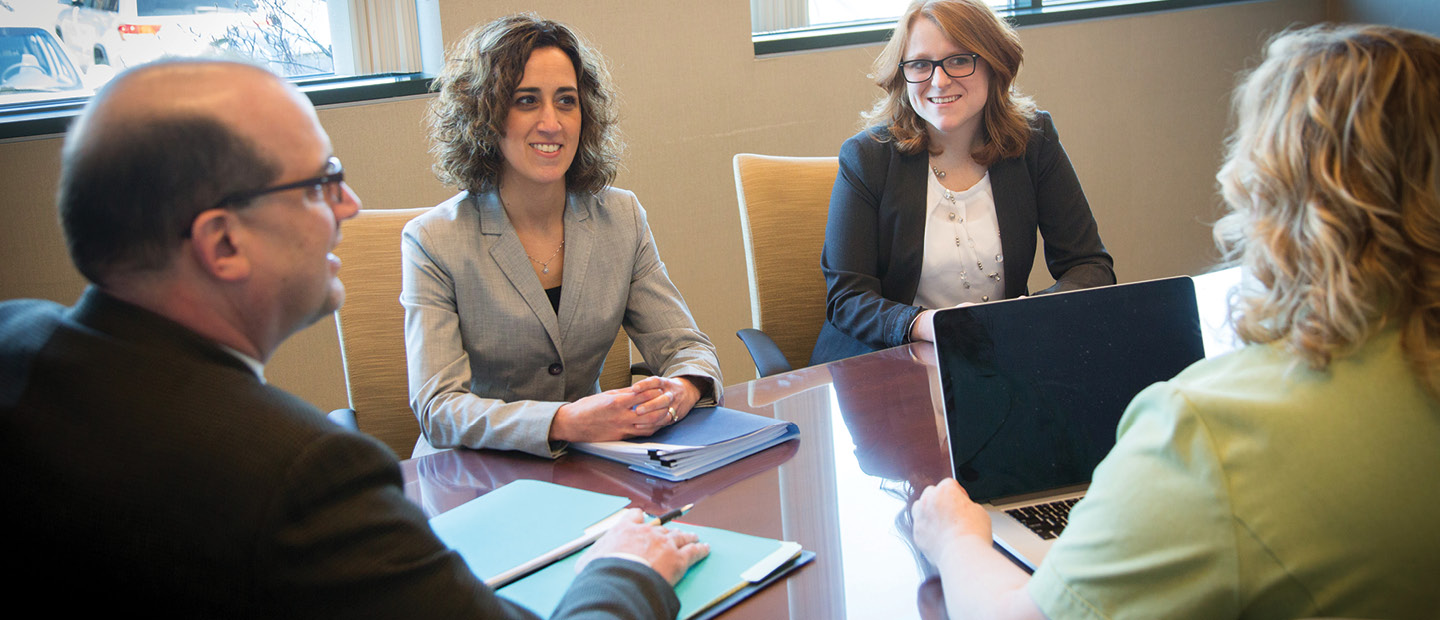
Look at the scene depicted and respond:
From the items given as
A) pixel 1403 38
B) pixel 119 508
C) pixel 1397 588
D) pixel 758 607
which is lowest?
pixel 758 607

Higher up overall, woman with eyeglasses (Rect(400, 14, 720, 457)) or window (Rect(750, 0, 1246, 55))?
window (Rect(750, 0, 1246, 55))

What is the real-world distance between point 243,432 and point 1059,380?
3.23 feet

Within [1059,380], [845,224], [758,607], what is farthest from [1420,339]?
[845,224]

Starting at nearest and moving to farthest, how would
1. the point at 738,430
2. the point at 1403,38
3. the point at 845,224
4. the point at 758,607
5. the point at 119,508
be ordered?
1. the point at 119,508
2. the point at 1403,38
3. the point at 758,607
4. the point at 738,430
5. the point at 845,224

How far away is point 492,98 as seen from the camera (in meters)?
1.97

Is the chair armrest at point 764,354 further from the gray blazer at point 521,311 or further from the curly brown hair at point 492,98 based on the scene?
the curly brown hair at point 492,98

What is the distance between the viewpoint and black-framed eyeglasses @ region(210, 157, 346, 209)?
0.81 metres

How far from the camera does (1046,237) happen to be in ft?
8.29

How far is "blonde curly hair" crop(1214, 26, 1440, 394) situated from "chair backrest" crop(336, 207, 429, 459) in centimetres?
175

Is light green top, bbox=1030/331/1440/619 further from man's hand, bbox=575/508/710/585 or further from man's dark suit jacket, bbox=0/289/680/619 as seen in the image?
man's dark suit jacket, bbox=0/289/680/619

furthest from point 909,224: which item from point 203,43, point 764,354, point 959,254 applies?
point 203,43

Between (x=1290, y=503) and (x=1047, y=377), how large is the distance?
554 mm

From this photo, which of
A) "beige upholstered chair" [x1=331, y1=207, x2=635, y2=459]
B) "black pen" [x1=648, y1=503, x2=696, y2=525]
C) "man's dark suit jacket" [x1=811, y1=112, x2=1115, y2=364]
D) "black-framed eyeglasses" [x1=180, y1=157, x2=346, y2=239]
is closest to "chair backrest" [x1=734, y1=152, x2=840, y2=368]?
"man's dark suit jacket" [x1=811, y1=112, x2=1115, y2=364]

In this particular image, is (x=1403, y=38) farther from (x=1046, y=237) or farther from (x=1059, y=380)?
(x=1046, y=237)
